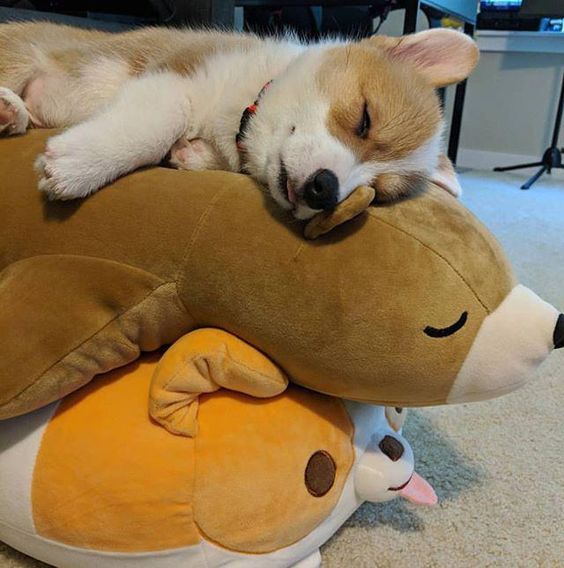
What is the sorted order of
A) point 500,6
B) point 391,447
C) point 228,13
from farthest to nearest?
point 500,6, point 228,13, point 391,447

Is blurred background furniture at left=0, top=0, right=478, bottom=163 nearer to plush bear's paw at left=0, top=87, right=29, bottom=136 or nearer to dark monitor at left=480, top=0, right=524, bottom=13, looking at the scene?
plush bear's paw at left=0, top=87, right=29, bottom=136

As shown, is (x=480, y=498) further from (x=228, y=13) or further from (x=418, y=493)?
(x=228, y=13)

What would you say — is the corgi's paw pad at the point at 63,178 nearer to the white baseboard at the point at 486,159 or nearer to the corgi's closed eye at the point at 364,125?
the corgi's closed eye at the point at 364,125

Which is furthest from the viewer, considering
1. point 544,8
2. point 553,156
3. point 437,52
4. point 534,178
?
point 553,156

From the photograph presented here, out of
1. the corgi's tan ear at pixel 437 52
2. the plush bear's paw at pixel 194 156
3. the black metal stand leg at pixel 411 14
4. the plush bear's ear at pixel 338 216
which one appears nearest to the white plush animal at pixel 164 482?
the plush bear's ear at pixel 338 216

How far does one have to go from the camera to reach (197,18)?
7.38 feet

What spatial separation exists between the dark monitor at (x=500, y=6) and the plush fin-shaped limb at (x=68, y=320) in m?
4.87

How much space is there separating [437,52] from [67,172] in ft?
2.39

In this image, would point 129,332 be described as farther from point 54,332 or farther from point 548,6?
point 548,6

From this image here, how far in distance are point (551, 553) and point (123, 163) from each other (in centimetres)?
88

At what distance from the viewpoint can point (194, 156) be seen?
1182mm

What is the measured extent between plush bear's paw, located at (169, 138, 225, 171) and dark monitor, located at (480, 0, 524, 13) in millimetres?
4438

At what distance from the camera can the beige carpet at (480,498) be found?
0.97 meters

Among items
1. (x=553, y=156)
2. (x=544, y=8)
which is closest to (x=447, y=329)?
(x=544, y=8)
